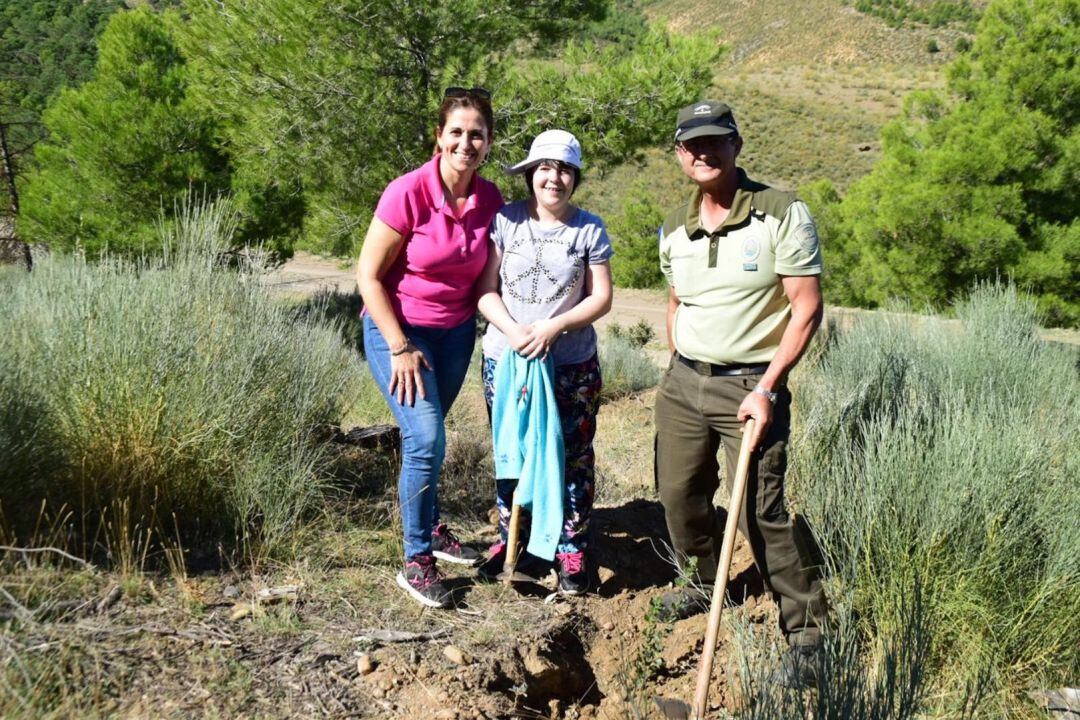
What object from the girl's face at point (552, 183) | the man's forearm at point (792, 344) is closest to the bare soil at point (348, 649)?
the man's forearm at point (792, 344)

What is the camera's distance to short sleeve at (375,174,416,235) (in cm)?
287

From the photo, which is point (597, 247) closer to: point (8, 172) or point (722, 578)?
point (722, 578)

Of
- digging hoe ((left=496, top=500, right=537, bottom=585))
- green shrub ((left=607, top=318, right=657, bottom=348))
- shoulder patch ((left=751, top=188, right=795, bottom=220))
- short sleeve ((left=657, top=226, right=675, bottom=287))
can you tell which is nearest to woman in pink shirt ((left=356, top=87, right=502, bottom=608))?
digging hoe ((left=496, top=500, right=537, bottom=585))

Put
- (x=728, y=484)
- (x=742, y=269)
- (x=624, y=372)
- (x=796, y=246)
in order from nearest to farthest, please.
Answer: (x=796, y=246)
(x=742, y=269)
(x=728, y=484)
(x=624, y=372)

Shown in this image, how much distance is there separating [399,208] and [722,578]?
5.58 feet

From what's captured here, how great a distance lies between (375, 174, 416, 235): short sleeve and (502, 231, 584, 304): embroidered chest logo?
42 cm

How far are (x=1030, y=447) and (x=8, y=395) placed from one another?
12.9 feet

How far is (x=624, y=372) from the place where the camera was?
805 cm

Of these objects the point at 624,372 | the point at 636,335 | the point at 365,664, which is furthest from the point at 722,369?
the point at 636,335

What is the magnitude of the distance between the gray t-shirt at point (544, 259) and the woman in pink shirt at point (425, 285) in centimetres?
10

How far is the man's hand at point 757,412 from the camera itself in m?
2.77

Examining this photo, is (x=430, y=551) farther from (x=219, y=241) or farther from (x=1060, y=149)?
(x=1060, y=149)

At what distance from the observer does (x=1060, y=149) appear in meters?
8.64

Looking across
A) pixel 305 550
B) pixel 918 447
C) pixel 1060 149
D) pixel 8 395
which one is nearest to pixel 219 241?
pixel 8 395
